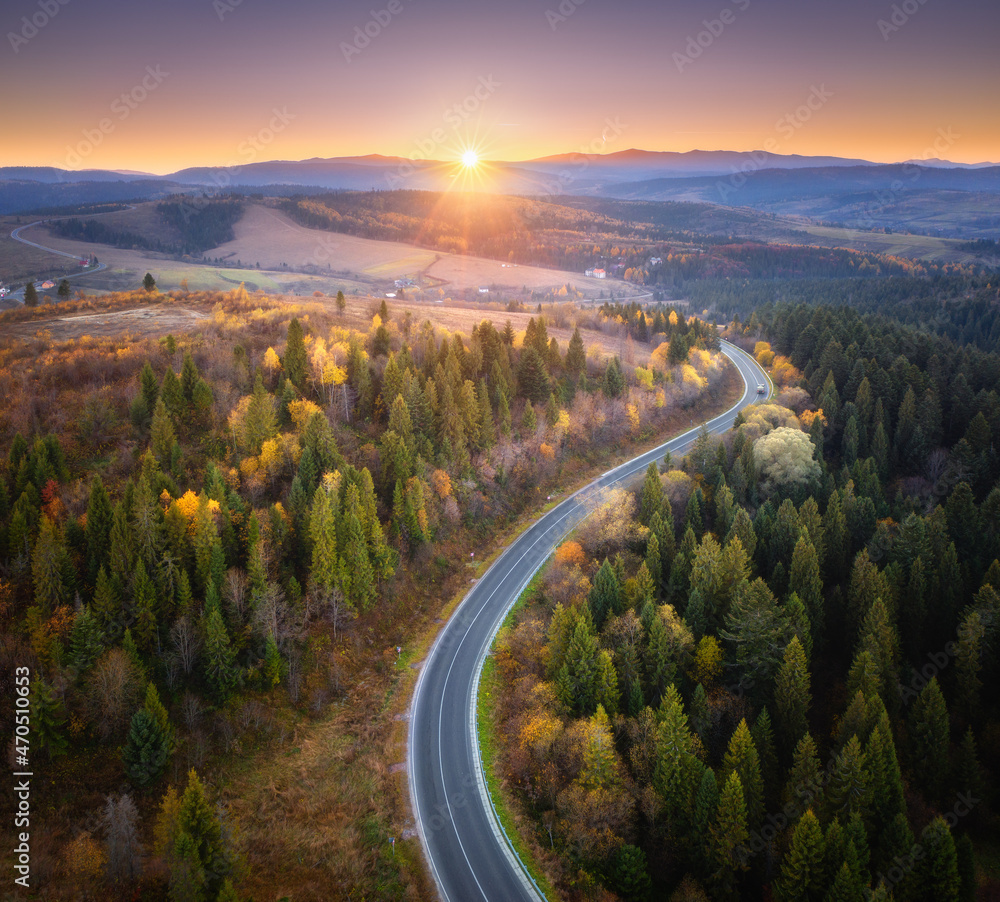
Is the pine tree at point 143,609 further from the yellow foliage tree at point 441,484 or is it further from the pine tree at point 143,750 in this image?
the yellow foliage tree at point 441,484

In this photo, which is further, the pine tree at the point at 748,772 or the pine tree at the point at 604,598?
the pine tree at the point at 604,598

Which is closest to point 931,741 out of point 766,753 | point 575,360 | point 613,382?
point 766,753

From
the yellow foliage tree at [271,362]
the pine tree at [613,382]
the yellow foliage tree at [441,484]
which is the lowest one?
the yellow foliage tree at [441,484]

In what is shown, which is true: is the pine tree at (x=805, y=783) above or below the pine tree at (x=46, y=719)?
below

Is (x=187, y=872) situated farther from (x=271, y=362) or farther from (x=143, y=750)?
(x=271, y=362)

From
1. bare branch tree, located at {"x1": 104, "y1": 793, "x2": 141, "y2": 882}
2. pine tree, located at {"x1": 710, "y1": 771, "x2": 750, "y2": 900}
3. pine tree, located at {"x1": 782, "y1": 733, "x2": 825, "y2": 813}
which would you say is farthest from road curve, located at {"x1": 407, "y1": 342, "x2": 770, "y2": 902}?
pine tree, located at {"x1": 782, "y1": 733, "x2": 825, "y2": 813}

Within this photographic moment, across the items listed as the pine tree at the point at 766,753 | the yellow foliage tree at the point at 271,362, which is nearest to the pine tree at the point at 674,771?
the pine tree at the point at 766,753
